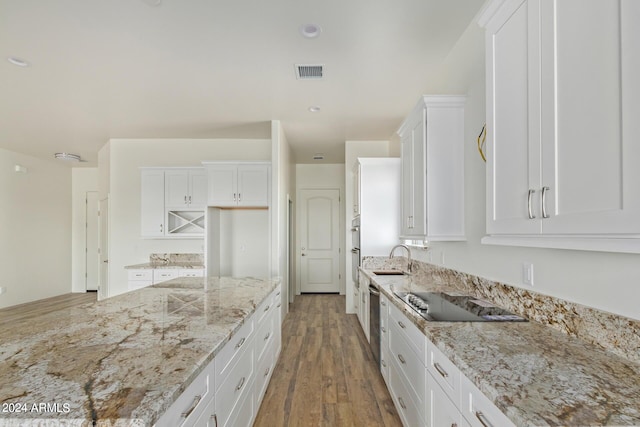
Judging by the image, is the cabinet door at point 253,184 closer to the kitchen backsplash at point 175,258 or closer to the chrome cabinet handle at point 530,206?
the kitchen backsplash at point 175,258

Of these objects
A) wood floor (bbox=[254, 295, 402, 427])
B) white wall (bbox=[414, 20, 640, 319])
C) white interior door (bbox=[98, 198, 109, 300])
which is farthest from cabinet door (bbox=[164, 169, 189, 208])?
white wall (bbox=[414, 20, 640, 319])

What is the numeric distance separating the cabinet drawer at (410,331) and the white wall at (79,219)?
736 centimetres

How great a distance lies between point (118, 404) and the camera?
2.60 ft

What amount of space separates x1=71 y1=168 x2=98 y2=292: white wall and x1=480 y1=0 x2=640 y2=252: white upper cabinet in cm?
821

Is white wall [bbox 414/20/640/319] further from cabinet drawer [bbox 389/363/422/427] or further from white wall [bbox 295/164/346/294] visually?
white wall [bbox 295/164/346/294]

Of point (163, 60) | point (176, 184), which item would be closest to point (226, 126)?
point (176, 184)

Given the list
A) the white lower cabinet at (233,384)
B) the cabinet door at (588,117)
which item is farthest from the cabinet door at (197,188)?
the cabinet door at (588,117)

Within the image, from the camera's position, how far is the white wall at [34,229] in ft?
18.3

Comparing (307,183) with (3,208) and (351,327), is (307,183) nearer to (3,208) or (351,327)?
(351,327)

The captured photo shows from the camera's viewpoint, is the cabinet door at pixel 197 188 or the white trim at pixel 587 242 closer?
the white trim at pixel 587 242

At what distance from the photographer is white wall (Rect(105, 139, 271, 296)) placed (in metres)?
5.08

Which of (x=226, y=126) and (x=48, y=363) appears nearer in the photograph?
(x=48, y=363)

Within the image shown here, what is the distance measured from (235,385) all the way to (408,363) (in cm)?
103

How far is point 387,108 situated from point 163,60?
2.46 m
